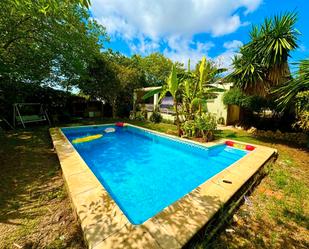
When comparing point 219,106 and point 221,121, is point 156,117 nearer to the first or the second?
point 219,106

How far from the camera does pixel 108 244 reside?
85.1 inches

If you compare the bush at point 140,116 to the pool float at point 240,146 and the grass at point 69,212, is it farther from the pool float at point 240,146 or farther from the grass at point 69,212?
the grass at point 69,212

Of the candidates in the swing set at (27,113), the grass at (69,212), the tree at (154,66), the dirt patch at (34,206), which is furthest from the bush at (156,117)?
the tree at (154,66)

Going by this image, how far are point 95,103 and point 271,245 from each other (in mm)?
20187

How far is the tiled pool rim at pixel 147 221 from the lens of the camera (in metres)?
2.25

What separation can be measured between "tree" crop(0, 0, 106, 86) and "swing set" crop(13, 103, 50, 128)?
7.25 feet

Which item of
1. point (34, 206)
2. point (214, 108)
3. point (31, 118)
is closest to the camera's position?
point (34, 206)

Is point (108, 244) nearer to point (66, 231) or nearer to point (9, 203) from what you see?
point (66, 231)

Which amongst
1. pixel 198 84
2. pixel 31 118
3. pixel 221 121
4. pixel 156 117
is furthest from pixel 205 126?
pixel 31 118

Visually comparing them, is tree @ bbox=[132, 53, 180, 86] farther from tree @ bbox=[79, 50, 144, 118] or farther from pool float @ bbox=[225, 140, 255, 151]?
pool float @ bbox=[225, 140, 255, 151]

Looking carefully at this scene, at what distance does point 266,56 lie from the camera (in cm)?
780

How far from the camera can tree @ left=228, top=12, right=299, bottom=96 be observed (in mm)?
7512

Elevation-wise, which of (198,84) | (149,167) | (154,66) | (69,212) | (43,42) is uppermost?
(154,66)

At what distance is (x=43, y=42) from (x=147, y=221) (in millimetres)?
11504
